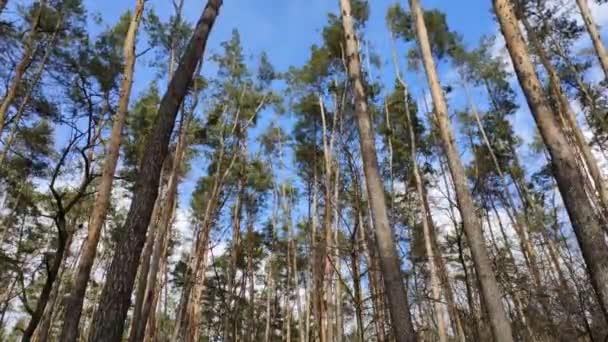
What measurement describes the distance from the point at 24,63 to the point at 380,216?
8544mm

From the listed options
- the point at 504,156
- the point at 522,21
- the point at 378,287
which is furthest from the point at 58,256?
the point at 504,156

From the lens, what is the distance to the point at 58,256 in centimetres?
475

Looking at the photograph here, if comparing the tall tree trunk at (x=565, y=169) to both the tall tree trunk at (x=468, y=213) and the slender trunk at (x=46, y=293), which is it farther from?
the slender trunk at (x=46, y=293)

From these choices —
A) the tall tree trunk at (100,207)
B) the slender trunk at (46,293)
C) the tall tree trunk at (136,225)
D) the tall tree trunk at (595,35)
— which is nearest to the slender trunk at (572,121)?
the tall tree trunk at (595,35)

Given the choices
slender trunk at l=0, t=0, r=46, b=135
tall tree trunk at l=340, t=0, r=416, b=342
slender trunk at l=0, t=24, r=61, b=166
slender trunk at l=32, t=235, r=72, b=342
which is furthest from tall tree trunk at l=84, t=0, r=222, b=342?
slender trunk at l=0, t=24, r=61, b=166

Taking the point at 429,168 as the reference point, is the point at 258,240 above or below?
below

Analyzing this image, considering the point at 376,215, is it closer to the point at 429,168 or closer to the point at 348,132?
the point at 348,132

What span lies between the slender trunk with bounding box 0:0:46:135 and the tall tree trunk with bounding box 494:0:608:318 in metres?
9.04

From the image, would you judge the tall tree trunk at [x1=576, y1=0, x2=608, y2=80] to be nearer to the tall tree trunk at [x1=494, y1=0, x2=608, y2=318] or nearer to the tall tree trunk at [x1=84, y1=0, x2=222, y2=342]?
the tall tree trunk at [x1=494, y1=0, x2=608, y2=318]

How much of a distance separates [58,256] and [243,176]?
7967mm

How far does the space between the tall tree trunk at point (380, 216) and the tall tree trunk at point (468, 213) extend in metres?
1.24

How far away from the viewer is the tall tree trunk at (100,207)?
4475 mm

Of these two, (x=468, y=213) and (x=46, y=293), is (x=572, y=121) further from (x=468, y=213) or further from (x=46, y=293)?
(x=46, y=293)

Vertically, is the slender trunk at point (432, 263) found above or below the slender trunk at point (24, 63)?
below
